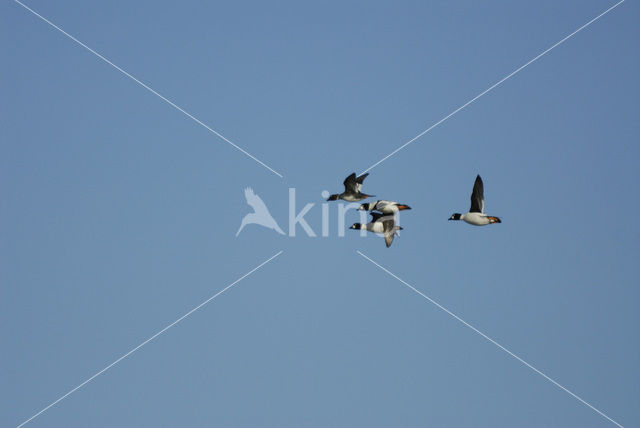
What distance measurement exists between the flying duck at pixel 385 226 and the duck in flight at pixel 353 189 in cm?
71

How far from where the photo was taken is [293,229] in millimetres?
96438

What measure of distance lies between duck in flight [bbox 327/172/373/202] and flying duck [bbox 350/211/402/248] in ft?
2.33

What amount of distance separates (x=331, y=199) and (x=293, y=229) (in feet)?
7.17

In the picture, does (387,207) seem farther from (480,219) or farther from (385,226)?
(480,219)

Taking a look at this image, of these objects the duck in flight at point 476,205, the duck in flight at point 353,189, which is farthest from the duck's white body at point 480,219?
the duck in flight at point 353,189

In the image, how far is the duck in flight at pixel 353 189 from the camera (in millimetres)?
97688

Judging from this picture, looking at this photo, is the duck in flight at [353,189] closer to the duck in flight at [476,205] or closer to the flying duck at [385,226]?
the flying duck at [385,226]

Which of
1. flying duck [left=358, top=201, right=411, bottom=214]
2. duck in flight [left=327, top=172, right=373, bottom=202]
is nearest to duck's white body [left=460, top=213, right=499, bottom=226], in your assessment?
flying duck [left=358, top=201, right=411, bottom=214]

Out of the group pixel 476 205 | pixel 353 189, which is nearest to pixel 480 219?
pixel 476 205

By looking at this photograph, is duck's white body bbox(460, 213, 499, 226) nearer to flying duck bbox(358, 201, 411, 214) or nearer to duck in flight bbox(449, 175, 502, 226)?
duck in flight bbox(449, 175, 502, 226)

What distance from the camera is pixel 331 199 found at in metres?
98.2

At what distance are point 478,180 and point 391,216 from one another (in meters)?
2.55

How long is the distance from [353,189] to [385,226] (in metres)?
→ 1.52

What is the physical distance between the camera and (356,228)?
98.1m
